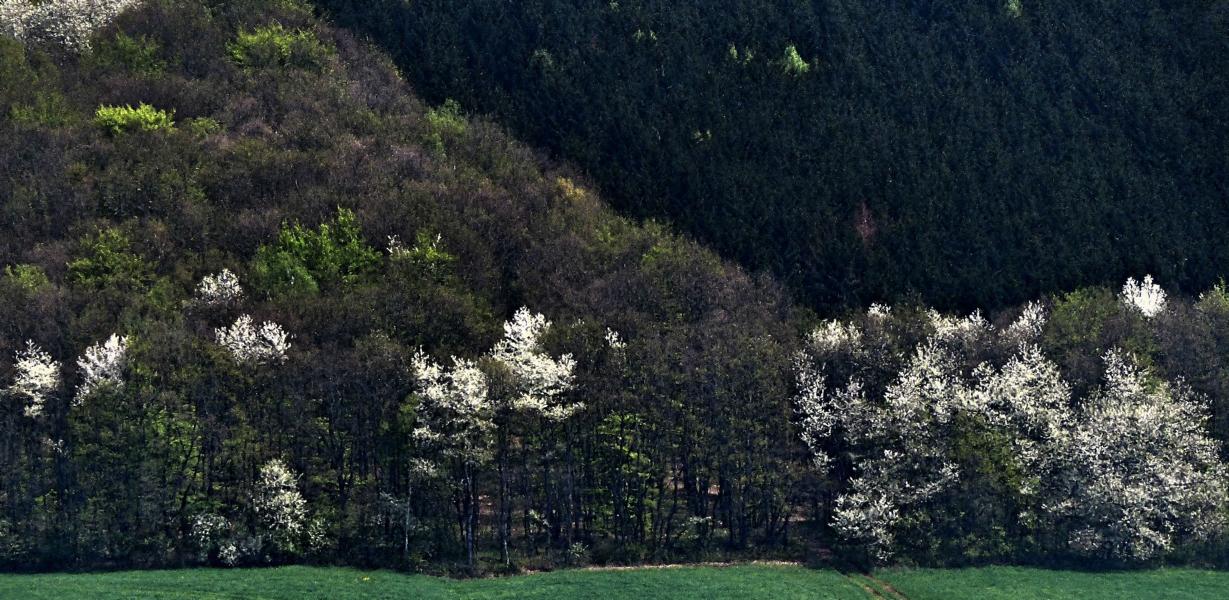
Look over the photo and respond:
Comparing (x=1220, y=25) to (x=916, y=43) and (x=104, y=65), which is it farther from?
(x=104, y=65)

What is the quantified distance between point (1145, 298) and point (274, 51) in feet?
276

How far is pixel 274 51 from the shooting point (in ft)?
464

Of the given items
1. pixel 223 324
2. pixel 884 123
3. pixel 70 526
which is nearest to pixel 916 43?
pixel 884 123

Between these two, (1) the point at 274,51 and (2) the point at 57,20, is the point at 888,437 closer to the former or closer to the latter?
(1) the point at 274,51

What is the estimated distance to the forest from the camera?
88250 mm

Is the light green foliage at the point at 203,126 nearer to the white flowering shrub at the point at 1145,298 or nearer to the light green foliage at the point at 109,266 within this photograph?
the light green foliage at the point at 109,266

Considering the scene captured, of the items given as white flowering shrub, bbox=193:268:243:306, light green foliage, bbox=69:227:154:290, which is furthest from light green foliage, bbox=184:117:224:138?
white flowering shrub, bbox=193:268:243:306

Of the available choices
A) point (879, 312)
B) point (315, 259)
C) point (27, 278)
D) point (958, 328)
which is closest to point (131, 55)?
point (315, 259)

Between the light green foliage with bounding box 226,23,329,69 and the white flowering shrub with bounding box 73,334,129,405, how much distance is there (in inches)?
2196

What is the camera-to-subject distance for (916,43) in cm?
14125

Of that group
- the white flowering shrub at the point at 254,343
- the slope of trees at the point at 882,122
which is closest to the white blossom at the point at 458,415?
the white flowering shrub at the point at 254,343

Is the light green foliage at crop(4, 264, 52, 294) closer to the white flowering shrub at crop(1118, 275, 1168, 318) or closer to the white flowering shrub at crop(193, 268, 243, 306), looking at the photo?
the white flowering shrub at crop(193, 268, 243, 306)

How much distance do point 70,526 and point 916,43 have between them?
91.4 meters

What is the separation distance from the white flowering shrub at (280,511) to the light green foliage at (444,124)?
1911 inches
